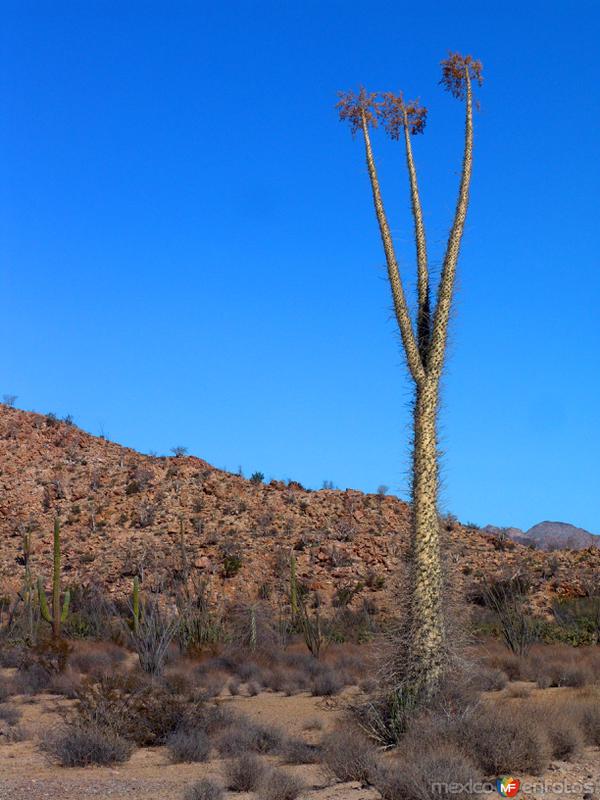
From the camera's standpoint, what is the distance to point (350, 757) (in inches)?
441

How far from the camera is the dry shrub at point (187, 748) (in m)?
13.2

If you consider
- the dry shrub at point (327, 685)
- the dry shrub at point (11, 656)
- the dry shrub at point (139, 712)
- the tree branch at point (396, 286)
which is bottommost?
the dry shrub at point (139, 712)

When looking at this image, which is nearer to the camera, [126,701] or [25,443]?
[126,701]

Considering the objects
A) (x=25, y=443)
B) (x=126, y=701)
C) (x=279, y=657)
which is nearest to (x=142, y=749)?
(x=126, y=701)

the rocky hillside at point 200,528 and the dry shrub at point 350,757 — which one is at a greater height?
the rocky hillside at point 200,528

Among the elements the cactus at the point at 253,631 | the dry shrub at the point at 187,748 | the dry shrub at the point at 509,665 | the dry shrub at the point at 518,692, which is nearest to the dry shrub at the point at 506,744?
the dry shrub at the point at 187,748

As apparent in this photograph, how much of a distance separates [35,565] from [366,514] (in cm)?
1523

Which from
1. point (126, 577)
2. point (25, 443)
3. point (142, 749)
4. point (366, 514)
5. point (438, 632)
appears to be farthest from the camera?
point (25, 443)

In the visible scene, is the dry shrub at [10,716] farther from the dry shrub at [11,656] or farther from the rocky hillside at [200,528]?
the rocky hillside at [200,528]

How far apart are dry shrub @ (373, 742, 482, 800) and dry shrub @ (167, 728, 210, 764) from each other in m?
3.83

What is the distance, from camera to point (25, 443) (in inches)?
2080

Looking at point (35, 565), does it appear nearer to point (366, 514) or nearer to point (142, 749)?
point (366, 514)

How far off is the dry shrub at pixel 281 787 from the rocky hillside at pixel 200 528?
2430cm

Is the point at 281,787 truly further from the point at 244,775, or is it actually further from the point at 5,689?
the point at 5,689
